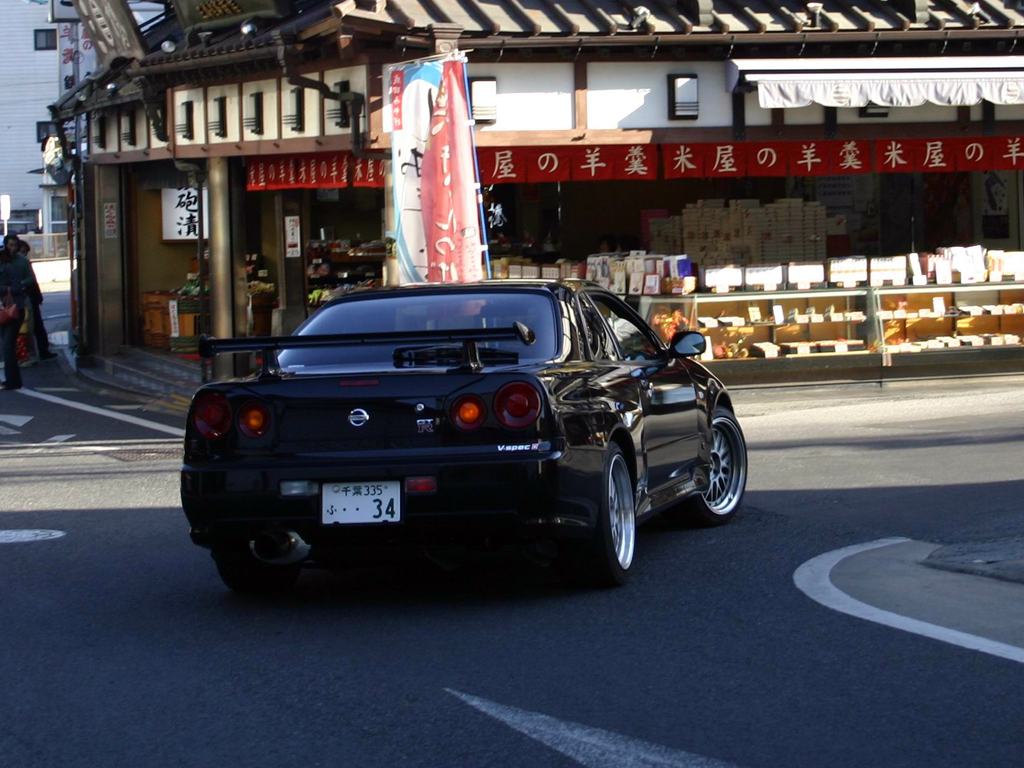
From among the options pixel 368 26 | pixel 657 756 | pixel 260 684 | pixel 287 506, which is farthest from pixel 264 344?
pixel 368 26

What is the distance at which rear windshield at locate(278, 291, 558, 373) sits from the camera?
7.10 meters

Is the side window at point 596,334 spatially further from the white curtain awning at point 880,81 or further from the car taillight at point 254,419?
the white curtain awning at point 880,81

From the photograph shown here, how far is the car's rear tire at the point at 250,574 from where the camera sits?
7.01 m

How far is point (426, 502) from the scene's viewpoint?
6.37 metres

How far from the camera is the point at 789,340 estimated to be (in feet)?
53.5

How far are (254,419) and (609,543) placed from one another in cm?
169

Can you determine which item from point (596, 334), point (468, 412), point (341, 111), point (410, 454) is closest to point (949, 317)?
point (341, 111)

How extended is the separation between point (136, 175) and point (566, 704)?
1964 cm

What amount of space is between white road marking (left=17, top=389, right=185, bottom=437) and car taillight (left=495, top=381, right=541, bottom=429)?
29.5 feet

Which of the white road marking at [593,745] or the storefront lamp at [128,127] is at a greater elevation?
the storefront lamp at [128,127]

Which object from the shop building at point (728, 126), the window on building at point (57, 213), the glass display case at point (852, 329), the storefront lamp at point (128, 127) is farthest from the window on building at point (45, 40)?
the glass display case at point (852, 329)

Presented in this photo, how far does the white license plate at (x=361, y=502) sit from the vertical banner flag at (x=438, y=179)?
8000 millimetres

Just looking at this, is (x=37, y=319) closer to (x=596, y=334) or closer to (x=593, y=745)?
(x=596, y=334)

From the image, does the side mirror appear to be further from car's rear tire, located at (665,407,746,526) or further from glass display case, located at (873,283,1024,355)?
glass display case, located at (873,283,1024,355)
